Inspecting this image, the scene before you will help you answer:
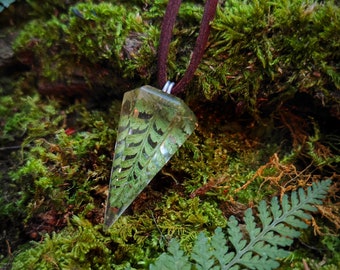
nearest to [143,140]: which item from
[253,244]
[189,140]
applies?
[189,140]

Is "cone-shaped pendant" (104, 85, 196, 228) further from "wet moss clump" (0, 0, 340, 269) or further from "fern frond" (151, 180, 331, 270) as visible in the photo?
"fern frond" (151, 180, 331, 270)

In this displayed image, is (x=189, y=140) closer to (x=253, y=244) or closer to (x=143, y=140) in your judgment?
(x=143, y=140)

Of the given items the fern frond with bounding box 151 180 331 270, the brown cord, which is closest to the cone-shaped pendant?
the brown cord

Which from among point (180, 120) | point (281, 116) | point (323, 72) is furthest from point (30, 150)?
point (323, 72)

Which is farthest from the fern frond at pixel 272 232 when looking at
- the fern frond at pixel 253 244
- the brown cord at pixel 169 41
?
the brown cord at pixel 169 41

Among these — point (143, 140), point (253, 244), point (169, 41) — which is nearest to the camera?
point (253, 244)

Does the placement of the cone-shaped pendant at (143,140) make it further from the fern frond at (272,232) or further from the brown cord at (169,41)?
the fern frond at (272,232)
